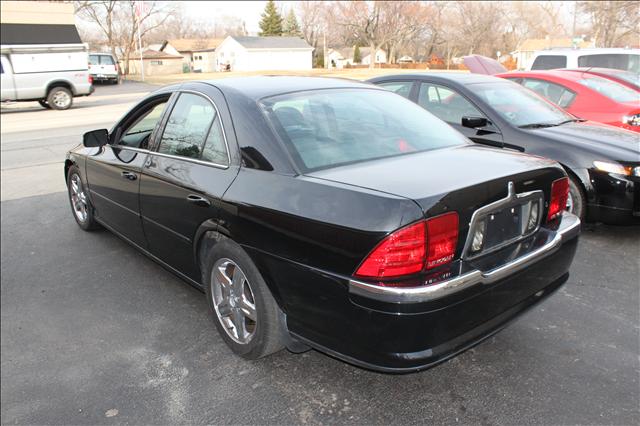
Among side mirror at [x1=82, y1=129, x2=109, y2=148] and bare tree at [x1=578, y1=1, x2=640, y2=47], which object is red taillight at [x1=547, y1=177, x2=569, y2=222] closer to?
side mirror at [x1=82, y1=129, x2=109, y2=148]

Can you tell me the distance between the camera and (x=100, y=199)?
464 centimetres

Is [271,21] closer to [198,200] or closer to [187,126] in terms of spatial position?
[187,126]

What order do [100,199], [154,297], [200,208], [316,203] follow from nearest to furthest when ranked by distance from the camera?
[316,203]
[200,208]
[154,297]
[100,199]

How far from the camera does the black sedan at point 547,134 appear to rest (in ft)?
14.9

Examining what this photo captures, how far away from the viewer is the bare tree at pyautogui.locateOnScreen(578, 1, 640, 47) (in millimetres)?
9047

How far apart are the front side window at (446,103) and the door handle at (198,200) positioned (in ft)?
11.0

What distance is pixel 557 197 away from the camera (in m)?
2.87

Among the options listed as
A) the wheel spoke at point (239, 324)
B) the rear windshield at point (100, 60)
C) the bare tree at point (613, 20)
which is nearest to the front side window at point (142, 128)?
the wheel spoke at point (239, 324)

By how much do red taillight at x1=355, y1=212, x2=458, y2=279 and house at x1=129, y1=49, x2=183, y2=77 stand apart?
6101cm

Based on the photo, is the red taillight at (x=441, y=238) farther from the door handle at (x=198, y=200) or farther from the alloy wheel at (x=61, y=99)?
the alloy wheel at (x=61, y=99)

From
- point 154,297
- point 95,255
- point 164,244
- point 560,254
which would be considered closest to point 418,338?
point 560,254

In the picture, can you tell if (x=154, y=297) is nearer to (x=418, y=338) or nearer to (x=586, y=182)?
(x=418, y=338)

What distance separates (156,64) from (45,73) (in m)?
48.9

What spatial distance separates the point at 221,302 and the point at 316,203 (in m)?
1.11
